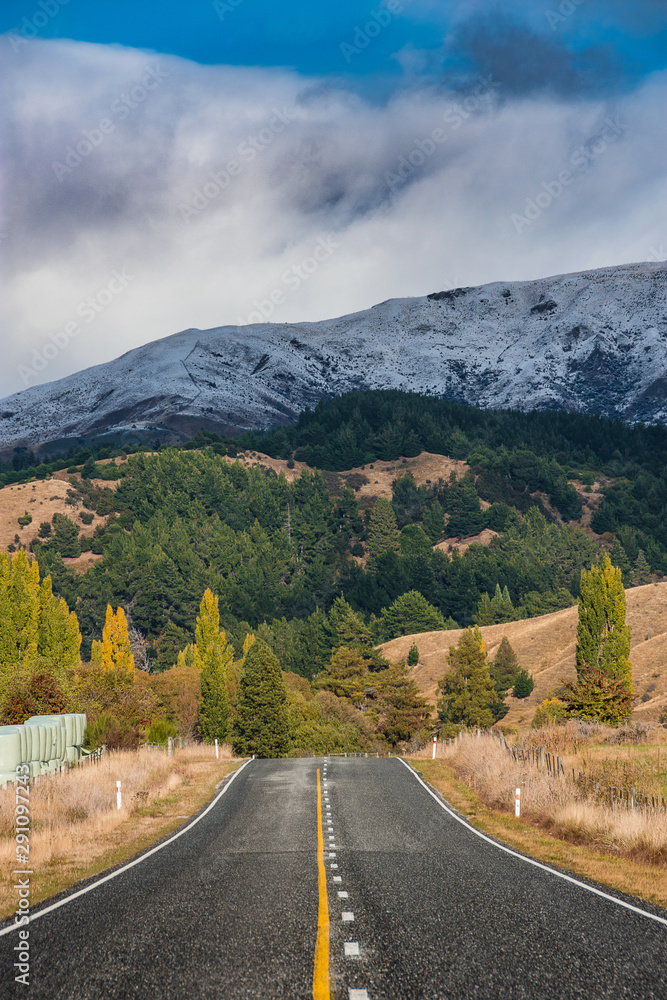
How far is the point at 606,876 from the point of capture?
13.1 metres

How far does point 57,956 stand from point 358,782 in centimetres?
1914

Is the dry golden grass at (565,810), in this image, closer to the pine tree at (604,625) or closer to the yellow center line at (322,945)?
the yellow center line at (322,945)

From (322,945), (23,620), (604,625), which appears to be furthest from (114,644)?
(322,945)

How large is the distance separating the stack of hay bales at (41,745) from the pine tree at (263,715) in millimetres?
25065

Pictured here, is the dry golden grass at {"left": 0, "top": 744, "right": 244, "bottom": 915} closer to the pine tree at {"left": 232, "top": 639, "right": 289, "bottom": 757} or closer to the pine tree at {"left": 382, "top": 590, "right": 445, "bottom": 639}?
the pine tree at {"left": 232, "top": 639, "right": 289, "bottom": 757}

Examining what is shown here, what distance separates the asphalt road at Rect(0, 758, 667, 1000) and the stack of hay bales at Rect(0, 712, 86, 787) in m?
7.35

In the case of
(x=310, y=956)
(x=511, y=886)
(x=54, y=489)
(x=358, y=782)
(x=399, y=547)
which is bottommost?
(x=358, y=782)

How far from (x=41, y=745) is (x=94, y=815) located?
571 centimetres

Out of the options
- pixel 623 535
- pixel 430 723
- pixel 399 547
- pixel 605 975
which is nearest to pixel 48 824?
pixel 605 975

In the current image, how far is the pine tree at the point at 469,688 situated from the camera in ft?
210

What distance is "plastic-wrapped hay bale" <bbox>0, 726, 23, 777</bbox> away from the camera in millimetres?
20250

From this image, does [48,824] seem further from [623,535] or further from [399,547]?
[623,535]

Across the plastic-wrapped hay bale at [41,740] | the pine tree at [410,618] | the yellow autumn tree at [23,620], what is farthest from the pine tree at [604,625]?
the pine tree at [410,618]

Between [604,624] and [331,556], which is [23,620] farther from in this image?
[331,556]
